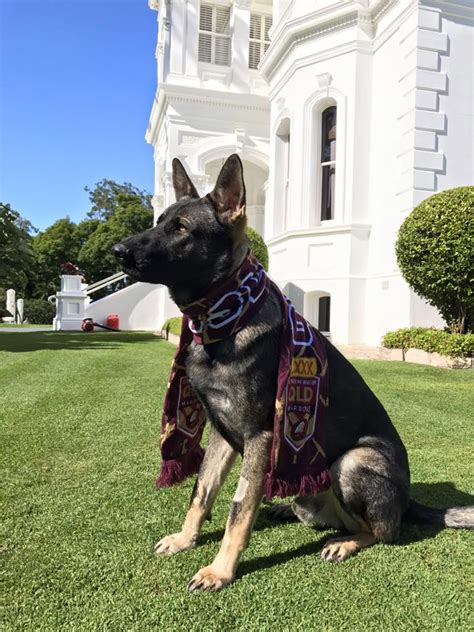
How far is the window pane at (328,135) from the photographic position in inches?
574

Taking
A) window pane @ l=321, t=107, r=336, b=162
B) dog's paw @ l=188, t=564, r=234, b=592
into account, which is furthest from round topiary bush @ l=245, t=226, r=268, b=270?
dog's paw @ l=188, t=564, r=234, b=592

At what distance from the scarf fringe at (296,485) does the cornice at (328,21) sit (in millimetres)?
13905

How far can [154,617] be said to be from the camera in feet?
6.47

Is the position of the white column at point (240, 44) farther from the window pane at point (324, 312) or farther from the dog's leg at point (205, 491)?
the dog's leg at point (205, 491)

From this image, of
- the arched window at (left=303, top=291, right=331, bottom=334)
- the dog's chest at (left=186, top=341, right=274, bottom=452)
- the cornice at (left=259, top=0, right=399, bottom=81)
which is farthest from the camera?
the arched window at (left=303, top=291, right=331, bottom=334)

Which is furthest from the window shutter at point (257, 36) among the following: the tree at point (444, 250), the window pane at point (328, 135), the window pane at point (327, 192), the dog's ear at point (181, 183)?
the dog's ear at point (181, 183)

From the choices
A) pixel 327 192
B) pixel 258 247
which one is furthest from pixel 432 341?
pixel 327 192

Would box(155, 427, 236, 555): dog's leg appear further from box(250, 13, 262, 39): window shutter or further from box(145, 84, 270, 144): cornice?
box(250, 13, 262, 39): window shutter

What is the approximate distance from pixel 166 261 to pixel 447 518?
2.11 m

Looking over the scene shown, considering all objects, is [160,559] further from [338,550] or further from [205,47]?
[205,47]

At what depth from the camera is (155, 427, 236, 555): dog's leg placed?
2555 mm

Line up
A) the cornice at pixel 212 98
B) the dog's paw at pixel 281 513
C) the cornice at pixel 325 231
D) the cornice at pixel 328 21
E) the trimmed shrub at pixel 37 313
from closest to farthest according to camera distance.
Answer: the dog's paw at pixel 281 513, the cornice at pixel 328 21, the cornice at pixel 325 231, the cornice at pixel 212 98, the trimmed shrub at pixel 37 313

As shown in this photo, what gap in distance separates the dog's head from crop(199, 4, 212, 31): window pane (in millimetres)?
22221

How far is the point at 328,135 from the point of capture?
14.8 m
